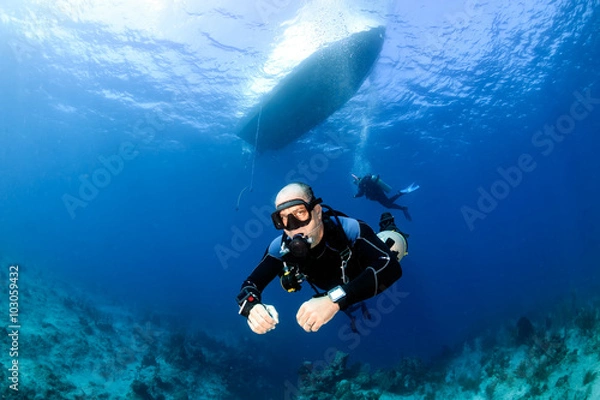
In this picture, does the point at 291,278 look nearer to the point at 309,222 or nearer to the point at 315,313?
the point at 309,222

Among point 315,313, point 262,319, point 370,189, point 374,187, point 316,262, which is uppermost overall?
point 370,189

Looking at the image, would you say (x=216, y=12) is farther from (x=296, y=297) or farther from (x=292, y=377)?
(x=296, y=297)

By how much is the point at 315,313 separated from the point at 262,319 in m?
0.46

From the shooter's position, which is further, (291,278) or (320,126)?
(320,126)

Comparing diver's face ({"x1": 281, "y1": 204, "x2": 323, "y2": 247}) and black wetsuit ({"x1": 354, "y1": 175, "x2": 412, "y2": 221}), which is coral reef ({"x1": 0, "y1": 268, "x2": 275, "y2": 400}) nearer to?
→ diver's face ({"x1": 281, "y1": 204, "x2": 323, "y2": 247})

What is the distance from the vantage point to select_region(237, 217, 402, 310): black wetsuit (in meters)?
3.00

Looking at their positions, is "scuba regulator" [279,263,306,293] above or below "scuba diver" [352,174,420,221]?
below

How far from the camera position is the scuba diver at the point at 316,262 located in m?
2.68

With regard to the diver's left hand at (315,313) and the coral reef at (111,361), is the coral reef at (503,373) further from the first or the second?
the diver's left hand at (315,313)

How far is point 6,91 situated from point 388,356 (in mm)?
41181

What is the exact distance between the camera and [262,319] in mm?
2639

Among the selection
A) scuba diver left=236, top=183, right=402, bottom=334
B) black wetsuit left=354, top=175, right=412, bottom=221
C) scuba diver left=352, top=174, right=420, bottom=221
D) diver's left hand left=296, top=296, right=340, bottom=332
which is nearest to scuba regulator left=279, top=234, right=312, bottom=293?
scuba diver left=236, top=183, right=402, bottom=334

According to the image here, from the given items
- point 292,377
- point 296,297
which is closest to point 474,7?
point 292,377

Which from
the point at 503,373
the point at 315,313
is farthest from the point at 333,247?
the point at 503,373
